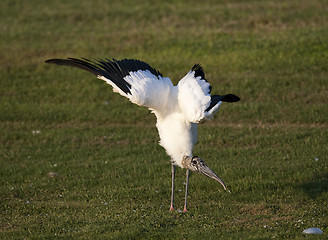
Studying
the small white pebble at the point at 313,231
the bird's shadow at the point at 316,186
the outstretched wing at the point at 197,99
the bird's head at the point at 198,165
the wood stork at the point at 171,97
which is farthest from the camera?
the bird's shadow at the point at 316,186

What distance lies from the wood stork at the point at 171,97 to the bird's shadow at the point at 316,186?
1772 mm

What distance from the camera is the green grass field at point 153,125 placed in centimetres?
731

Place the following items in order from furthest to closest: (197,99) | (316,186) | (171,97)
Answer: (316,186) → (171,97) → (197,99)

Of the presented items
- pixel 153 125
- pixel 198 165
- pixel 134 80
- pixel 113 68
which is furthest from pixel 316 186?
pixel 153 125

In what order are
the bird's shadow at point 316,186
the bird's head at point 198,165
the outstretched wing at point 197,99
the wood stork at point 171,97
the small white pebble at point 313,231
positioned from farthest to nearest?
the bird's shadow at point 316,186, the bird's head at point 198,165, the wood stork at point 171,97, the outstretched wing at point 197,99, the small white pebble at point 313,231

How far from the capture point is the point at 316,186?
848cm

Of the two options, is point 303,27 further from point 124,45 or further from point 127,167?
point 127,167

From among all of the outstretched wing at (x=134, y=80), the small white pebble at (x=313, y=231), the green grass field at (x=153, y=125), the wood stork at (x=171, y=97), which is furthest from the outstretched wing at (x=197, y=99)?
the small white pebble at (x=313, y=231)

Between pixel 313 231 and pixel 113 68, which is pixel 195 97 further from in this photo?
pixel 313 231

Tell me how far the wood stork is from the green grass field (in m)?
0.79

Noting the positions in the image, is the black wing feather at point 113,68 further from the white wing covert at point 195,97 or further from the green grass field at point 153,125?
the green grass field at point 153,125

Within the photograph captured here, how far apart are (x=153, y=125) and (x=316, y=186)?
4245mm

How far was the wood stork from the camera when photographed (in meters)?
7.15

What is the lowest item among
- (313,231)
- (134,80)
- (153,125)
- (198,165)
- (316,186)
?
(313,231)
